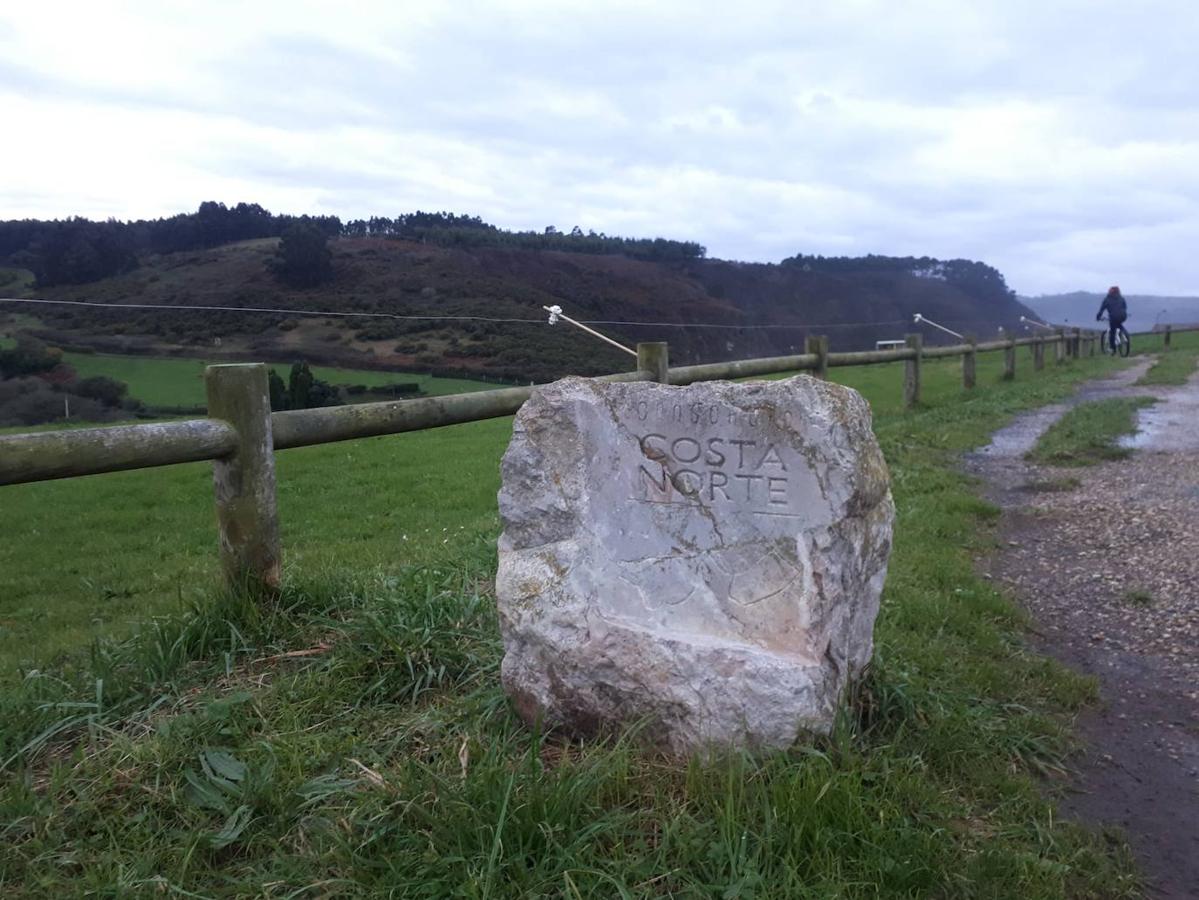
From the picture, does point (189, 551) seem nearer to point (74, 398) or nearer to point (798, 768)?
point (74, 398)

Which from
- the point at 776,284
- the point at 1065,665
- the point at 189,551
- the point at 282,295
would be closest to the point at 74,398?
the point at 282,295

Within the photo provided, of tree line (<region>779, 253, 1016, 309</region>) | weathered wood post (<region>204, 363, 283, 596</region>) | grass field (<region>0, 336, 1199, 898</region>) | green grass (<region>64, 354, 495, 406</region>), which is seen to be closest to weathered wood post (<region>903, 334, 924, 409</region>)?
tree line (<region>779, 253, 1016, 309</region>)

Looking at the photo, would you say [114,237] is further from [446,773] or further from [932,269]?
[932,269]

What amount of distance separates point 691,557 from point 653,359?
3560 millimetres

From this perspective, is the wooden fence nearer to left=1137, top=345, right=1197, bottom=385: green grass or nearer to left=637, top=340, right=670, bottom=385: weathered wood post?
left=637, top=340, right=670, bottom=385: weathered wood post

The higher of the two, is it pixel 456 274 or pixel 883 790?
pixel 456 274

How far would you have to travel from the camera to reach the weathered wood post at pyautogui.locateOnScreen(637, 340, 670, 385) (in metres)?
6.50

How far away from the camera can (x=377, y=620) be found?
11.5 ft

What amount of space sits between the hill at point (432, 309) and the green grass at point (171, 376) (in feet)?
0.29

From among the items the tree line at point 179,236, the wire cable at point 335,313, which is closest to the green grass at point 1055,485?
the wire cable at point 335,313

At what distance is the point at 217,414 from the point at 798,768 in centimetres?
236

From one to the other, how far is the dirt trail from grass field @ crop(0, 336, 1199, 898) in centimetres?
16

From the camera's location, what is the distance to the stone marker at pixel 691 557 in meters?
2.88

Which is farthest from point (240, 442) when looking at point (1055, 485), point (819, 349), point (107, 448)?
point (819, 349)
